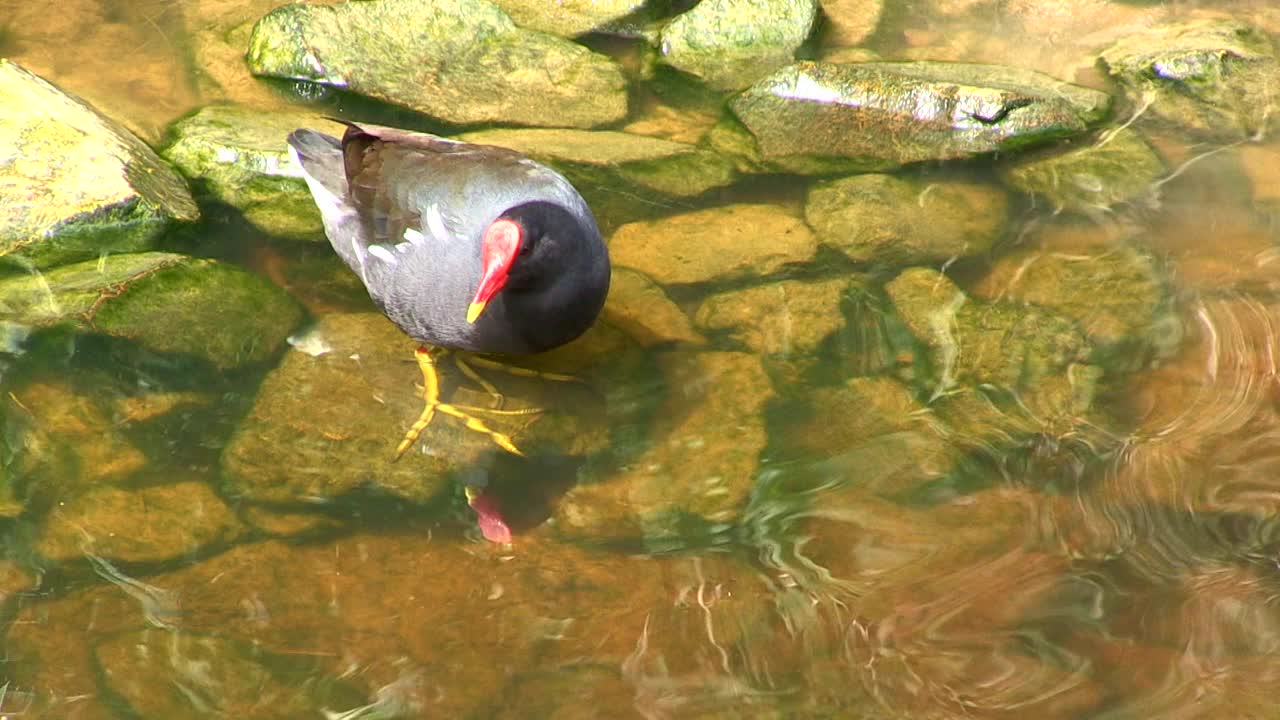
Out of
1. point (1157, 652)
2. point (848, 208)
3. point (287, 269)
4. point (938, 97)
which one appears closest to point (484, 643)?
point (1157, 652)

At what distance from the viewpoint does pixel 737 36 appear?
5.48m

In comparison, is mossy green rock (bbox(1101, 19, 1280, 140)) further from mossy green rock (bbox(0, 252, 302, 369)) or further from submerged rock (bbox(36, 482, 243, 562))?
submerged rock (bbox(36, 482, 243, 562))

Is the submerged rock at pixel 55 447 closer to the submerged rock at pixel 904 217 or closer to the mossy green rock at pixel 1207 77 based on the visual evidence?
the submerged rock at pixel 904 217

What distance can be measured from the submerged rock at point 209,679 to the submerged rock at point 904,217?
227cm

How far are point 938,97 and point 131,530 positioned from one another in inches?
128

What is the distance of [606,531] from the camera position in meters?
3.28

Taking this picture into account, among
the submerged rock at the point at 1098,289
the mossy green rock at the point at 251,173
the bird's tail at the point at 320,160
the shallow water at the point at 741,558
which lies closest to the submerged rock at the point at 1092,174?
the submerged rock at the point at 1098,289

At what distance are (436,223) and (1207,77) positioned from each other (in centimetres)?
319

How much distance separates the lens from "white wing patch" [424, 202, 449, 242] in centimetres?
372

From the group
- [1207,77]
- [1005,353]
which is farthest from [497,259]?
[1207,77]

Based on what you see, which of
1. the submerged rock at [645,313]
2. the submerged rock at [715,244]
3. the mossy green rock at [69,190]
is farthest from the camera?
the submerged rock at [715,244]

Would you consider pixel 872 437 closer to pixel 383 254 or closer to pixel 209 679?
pixel 383 254

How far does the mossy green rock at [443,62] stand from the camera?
5.07 m

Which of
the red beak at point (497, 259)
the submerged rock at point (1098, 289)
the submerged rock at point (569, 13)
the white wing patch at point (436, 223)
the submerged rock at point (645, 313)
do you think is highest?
the red beak at point (497, 259)
